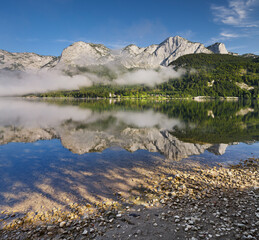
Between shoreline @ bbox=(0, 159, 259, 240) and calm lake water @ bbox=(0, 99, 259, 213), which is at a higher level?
shoreline @ bbox=(0, 159, 259, 240)

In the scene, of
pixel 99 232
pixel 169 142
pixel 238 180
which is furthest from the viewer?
pixel 169 142

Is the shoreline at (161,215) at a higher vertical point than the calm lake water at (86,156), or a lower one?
higher

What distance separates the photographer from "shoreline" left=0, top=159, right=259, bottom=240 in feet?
30.9

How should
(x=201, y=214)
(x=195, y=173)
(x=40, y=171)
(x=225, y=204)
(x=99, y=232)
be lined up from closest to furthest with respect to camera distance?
(x=99, y=232), (x=201, y=214), (x=225, y=204), (x=195, y=173), (x=40, y=171)

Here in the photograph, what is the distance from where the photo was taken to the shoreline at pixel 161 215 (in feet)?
30.9

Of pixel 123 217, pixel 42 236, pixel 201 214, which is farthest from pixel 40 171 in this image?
pixel 201 214

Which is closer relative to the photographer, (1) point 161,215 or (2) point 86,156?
(1) point 161,215

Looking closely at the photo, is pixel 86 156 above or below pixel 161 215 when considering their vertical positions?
below

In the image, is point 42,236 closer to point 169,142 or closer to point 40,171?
point 40,171

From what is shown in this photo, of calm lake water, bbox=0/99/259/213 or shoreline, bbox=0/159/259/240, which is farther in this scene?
calm lake water, bbox=0/99/259/213

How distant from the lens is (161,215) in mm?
11094

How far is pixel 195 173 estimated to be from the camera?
58.7 ft

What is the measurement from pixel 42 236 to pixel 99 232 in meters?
3.24

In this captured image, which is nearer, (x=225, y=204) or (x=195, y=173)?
(x=225, y=204)
